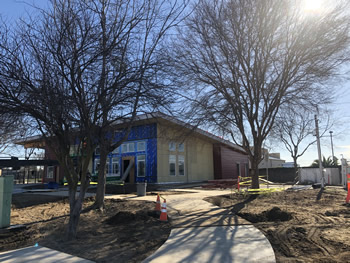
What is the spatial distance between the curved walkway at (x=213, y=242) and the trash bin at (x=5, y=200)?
4660 millimetres

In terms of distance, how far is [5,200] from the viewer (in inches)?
302

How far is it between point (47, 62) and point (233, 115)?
999 cm

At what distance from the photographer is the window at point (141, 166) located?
2570cm

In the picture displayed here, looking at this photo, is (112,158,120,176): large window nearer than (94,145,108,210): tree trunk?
No

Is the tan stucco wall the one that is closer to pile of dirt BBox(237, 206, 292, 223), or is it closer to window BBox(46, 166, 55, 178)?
pile of dirt BBox(237, 206, 292, 223)

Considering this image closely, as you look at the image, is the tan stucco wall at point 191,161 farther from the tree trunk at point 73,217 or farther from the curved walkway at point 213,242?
the tree trunk at point 73,217

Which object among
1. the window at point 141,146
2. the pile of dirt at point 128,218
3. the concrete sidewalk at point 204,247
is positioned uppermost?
the window at point 141,146

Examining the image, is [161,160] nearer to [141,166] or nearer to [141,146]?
[141,166]

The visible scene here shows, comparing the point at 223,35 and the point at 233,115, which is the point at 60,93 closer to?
the point at 223,35

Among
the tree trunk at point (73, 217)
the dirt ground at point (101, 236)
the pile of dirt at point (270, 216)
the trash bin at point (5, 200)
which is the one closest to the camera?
the dirt ground at point (101, 236)

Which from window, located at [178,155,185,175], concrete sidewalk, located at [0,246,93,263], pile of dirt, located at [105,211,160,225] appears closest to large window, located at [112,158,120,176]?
window, located at [178,155,185,175]

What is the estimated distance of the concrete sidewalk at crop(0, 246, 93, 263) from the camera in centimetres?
482

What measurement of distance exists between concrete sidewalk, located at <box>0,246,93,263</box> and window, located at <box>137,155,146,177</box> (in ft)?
65.8

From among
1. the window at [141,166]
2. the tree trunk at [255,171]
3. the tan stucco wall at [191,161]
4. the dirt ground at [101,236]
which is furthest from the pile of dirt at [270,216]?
the window at [141,166]
